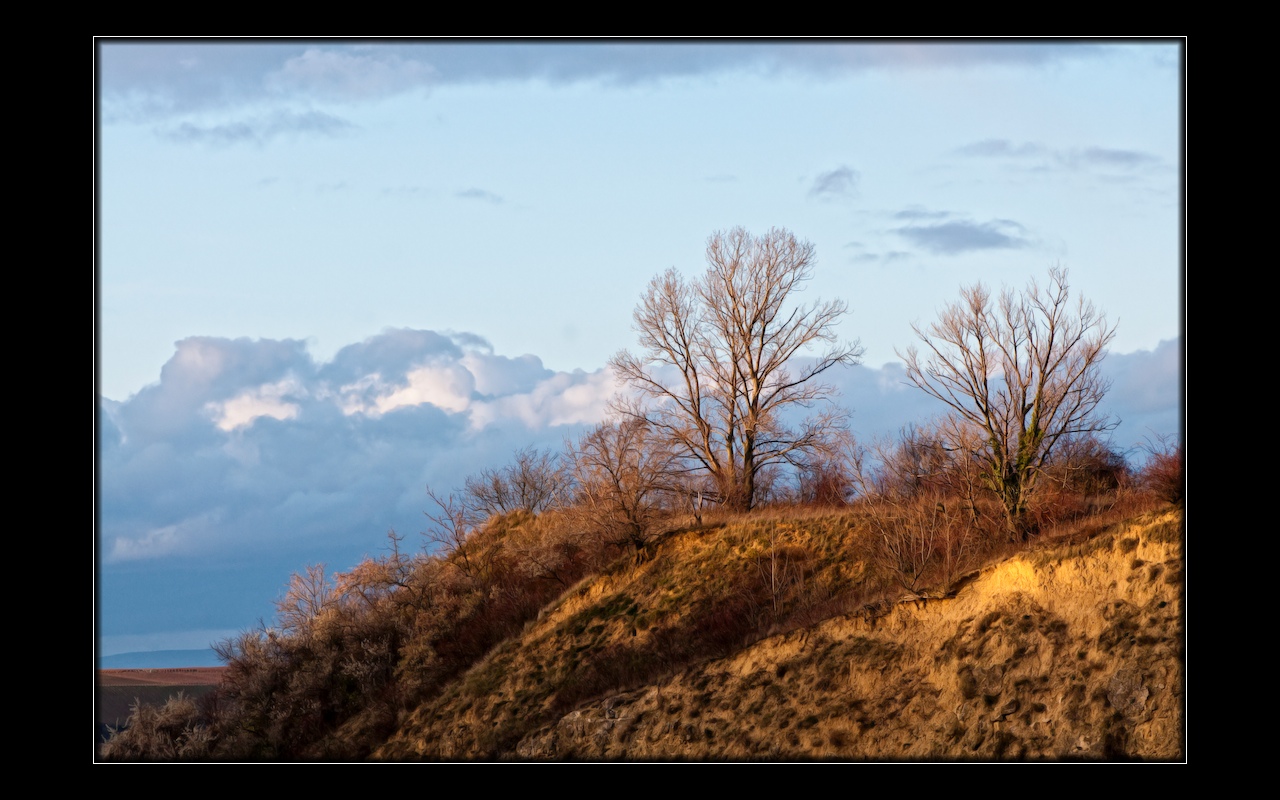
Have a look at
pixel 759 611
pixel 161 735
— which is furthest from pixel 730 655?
pixel 161 735

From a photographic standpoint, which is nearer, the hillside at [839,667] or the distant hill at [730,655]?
the hillside at [839,667]

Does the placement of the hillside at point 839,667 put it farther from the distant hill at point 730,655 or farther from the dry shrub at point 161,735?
the dry shrub at point 161,735

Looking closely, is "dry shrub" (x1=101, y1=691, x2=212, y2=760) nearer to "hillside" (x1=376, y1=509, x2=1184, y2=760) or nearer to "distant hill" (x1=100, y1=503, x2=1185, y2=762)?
"distant hill" (x1=100, y1=503, x2=1185, y2=762)

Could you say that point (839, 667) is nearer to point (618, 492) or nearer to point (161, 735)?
point (618, 492)

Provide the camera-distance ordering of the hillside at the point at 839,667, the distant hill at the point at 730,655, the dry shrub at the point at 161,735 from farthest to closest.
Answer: the dry shrub at the point at 161,735
the distant hill at the point at 730,655
the hillside at the point at 839,667

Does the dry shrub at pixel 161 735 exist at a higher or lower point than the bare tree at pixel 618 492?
lower

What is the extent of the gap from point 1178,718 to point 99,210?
2158 centimetres

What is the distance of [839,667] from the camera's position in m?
25.0

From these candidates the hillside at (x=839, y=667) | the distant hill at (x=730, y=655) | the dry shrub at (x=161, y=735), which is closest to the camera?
the hillside at (x=839, y=667)

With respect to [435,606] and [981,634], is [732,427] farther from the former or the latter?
[981,634]

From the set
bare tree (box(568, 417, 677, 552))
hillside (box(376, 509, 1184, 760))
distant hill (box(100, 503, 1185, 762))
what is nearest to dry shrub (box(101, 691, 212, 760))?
distant hill (box(100, 503, 1185, 762))

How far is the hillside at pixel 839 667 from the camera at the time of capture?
21.3 metres

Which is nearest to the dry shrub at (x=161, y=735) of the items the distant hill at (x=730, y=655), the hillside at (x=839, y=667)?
the distant hill at (x=730, y=655)

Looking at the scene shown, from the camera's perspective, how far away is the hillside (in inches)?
838
